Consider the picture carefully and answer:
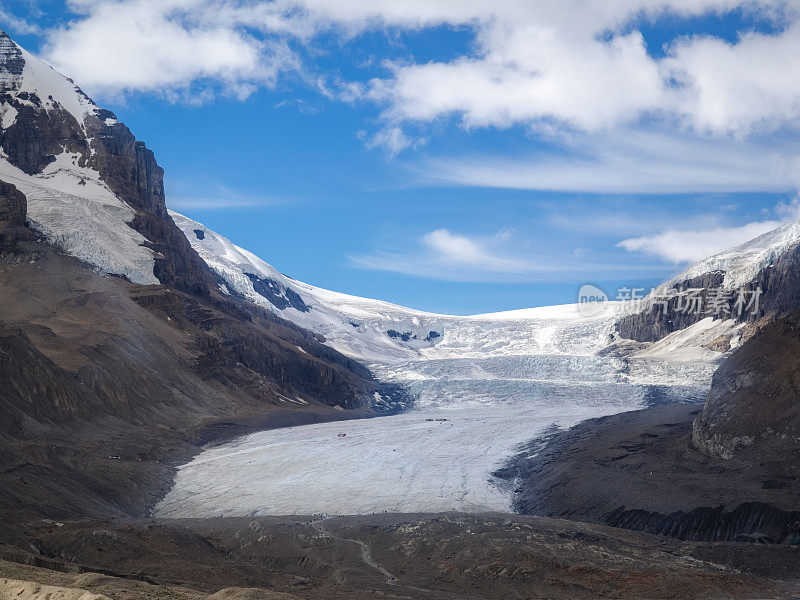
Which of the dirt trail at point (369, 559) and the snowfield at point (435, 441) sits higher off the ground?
the snowfield at point (435, 441)

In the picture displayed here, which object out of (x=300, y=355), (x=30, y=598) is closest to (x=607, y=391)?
(x=300, y=355)

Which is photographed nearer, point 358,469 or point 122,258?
point 358,469

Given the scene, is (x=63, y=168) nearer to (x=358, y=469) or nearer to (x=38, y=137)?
(x=38, y=137)

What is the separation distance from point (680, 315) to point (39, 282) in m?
115

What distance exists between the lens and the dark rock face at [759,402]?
129 feet

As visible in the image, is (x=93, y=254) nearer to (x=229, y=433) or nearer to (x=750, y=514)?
(x=229, y=433)

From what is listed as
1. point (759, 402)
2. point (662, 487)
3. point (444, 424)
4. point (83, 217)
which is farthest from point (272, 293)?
point (662, 487)

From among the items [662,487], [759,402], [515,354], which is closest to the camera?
[662,487]

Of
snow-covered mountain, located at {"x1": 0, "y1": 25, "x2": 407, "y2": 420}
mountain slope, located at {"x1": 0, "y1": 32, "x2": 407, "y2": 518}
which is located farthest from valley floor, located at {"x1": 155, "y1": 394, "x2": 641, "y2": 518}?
snow-covered mountain, located at {"x1": 0, "y1": 25, "x2": 407, "y2": 420}

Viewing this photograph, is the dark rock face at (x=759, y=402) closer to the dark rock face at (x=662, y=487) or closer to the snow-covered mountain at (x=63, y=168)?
the dark rock face at (x=662, y=487)

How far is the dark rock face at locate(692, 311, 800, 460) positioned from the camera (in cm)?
3942

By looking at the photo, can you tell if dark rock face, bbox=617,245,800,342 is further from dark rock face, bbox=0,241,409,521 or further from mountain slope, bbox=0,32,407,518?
mountain slope, bbox=0,32,407,518

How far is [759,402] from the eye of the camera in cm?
4247

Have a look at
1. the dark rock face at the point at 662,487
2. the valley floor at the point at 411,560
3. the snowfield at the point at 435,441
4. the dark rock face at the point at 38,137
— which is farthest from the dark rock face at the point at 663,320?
the valley floor at the point at 411,560
